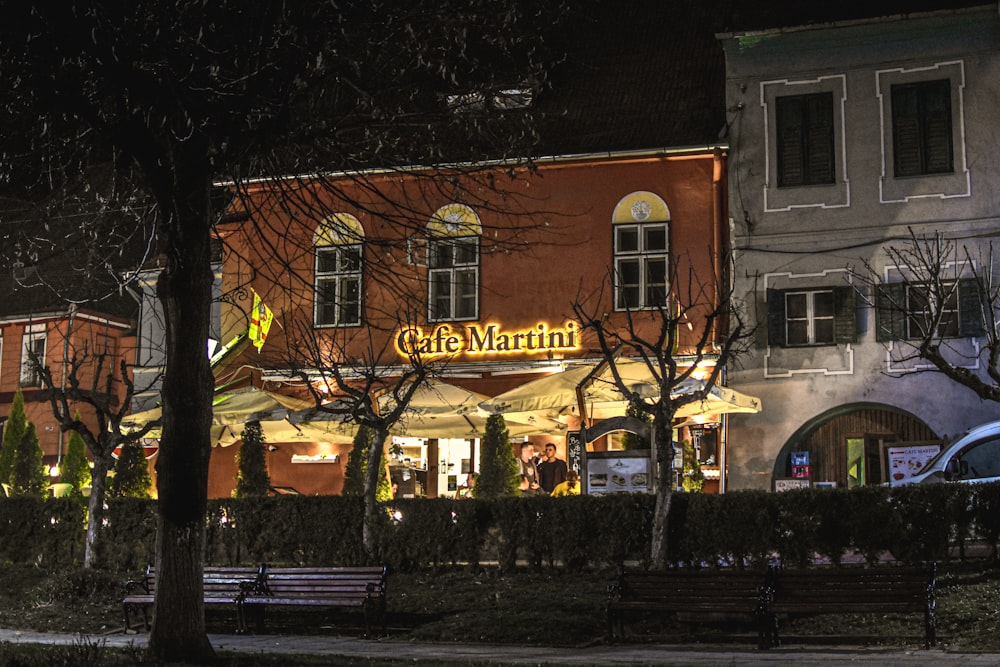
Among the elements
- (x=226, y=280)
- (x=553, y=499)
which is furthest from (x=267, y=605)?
(x=226, y=280)

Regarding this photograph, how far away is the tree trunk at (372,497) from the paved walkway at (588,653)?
3.64 m

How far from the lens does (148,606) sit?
16688 millimetres

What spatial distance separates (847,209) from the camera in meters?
25.0

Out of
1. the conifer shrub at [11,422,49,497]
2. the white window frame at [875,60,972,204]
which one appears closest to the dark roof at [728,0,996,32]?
the white window frame at [875,60,972,204]

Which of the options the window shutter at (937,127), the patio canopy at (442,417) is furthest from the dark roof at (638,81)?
the patio canopy at (442,417)

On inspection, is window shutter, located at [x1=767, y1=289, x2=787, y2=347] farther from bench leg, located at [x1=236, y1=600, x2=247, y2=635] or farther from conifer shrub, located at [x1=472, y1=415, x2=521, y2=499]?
bench leg, located at [x1=236, y1=600, x2=247, y2=635]

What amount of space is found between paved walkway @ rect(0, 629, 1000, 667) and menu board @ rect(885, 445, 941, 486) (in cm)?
1005

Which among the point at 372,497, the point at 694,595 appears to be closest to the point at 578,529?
the point at 372,497

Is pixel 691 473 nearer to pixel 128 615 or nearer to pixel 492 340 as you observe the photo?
pixel 492 340

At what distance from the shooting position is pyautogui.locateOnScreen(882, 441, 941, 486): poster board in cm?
2227

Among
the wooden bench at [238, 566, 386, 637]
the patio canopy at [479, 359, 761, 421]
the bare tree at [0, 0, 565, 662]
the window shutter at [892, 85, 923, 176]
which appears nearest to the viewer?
the bare tree at [0, 0, 565, 662]

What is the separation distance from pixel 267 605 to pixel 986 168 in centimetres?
1622

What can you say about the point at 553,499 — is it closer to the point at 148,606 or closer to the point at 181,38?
the point at 148,606

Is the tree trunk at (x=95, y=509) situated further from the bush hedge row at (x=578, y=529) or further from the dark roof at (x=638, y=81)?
the dark roof at (x=638, y=81)
